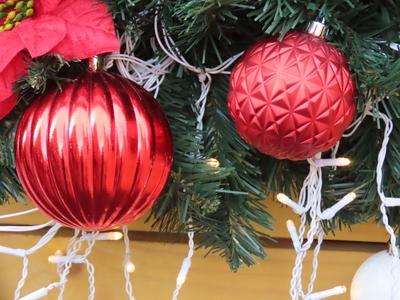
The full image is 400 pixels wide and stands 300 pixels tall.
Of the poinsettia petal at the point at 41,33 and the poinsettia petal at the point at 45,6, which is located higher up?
the poinsettia petal at the point at 45,6

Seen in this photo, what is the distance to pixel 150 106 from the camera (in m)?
0.41

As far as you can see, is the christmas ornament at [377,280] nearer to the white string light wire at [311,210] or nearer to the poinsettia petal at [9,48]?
the white string light wire at [311,210]

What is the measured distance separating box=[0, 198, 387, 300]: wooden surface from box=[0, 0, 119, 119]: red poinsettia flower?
0.58ft

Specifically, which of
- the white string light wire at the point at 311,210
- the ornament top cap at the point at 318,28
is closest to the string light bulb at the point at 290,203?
the white string light wire at the point at 311,210

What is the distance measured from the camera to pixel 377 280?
452 mm

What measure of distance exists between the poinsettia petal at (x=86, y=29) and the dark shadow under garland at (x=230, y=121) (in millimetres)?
12

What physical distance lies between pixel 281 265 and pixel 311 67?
0.74ft

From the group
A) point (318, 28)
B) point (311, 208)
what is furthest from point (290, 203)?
point (318, 28)

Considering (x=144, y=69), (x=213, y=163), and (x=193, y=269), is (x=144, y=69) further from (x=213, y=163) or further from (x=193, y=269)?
(x=193, y=269)

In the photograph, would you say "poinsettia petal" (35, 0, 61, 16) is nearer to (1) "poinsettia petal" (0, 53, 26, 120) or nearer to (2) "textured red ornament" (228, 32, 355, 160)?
(1) "poinsettia petal" (0, 53, 26, 120)

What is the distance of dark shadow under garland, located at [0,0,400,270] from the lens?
0.39 meters

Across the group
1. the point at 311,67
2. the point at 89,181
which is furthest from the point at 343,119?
the point at 89,181

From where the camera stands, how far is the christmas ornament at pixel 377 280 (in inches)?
17.6

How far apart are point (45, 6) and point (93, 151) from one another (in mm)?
114
